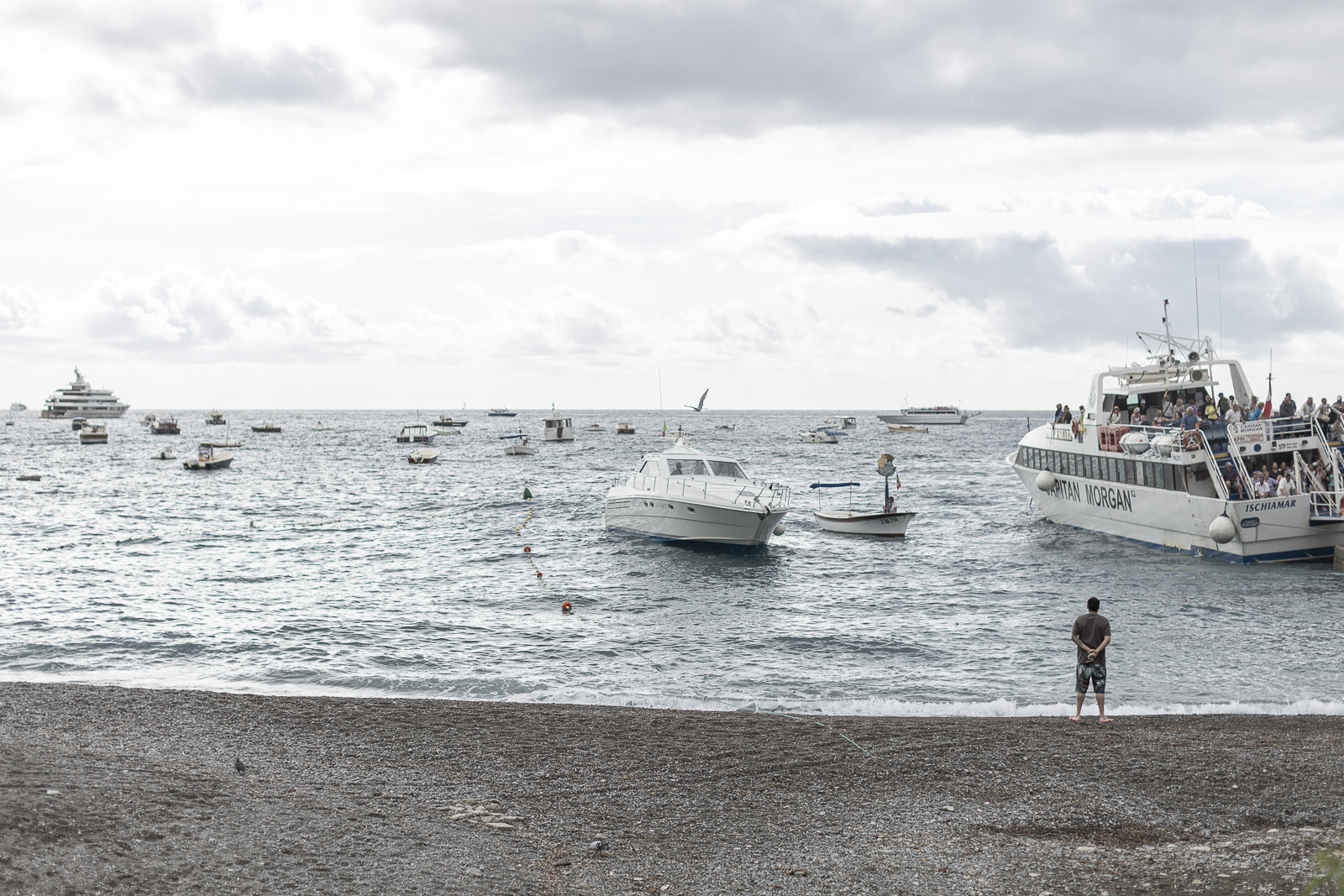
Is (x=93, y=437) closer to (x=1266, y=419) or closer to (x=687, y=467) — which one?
(x=687, y=467)

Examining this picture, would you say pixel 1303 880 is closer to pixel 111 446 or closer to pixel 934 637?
pixel 934 637

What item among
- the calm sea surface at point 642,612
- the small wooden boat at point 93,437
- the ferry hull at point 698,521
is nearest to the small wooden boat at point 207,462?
the calm sea surface at point 642,612

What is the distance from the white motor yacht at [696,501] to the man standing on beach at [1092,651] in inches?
773

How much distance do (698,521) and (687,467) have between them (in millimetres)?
2723

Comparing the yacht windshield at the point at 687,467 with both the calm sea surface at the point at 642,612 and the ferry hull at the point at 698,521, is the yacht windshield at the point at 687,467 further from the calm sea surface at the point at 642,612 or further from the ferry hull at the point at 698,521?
the calm sea surface at the point at 642,612

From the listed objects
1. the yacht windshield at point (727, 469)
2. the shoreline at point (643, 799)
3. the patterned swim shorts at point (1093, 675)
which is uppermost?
the yacht windshield at point (727, 469)

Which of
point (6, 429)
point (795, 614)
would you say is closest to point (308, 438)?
point (6, 429)

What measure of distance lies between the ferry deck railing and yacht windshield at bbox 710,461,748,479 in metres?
0.85

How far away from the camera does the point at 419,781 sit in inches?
476

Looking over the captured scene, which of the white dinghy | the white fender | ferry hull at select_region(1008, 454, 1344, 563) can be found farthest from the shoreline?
the white dinghy

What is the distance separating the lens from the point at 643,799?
11.5 metres

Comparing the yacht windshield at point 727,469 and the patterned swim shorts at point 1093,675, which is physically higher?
the yacht windshield at point 727,469

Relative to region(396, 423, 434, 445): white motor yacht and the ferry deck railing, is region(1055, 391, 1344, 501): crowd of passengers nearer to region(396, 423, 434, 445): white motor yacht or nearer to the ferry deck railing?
the ferry deck railing

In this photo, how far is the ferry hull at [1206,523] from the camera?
30.6 m
